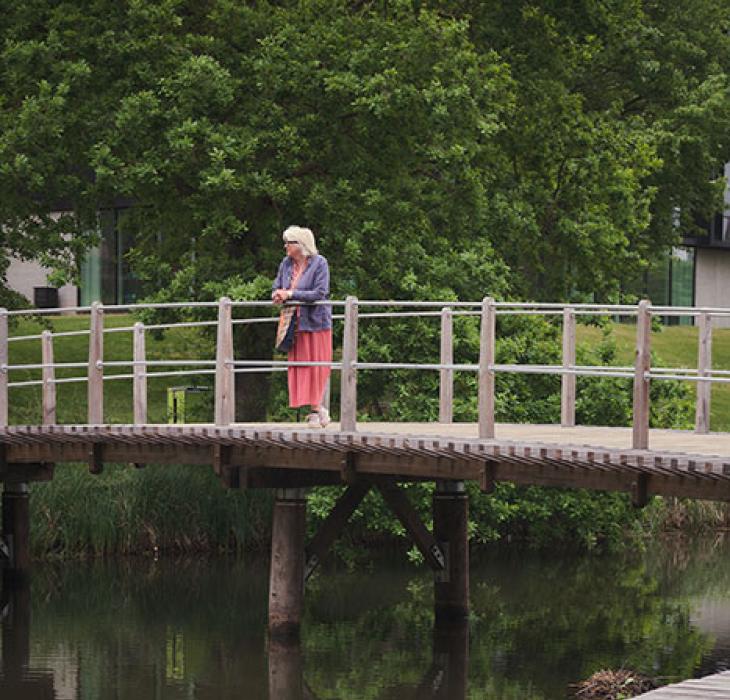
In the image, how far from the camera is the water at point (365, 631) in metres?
18.8

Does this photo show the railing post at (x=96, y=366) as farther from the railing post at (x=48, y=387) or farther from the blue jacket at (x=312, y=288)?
the blue jacket at (x=312, y=288)

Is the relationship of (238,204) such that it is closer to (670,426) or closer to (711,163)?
(670,426)

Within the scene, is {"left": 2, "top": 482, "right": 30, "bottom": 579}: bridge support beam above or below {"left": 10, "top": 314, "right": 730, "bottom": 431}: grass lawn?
below

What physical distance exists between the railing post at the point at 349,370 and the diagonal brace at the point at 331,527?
3.11 metres

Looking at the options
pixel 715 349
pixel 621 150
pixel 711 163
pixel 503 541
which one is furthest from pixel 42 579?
pixel 715 349

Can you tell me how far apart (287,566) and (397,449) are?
3.60 meters

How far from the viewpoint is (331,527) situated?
70.1 ft

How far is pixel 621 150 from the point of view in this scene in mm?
31578

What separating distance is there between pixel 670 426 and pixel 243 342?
639 centimetres

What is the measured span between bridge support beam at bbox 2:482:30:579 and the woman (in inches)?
279

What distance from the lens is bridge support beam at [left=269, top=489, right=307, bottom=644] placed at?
20359 millimetres

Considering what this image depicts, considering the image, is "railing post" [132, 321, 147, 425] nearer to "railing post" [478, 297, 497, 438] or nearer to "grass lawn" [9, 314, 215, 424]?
"railing post" [478, 297, 497, 438]

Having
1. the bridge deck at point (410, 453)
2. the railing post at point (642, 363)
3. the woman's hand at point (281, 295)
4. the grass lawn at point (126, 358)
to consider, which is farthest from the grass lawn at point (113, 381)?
the railing post at point (642, 363)

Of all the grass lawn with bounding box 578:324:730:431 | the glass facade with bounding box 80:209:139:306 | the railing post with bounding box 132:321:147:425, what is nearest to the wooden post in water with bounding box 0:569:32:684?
the railing post with bounding box 132:321:147:425
